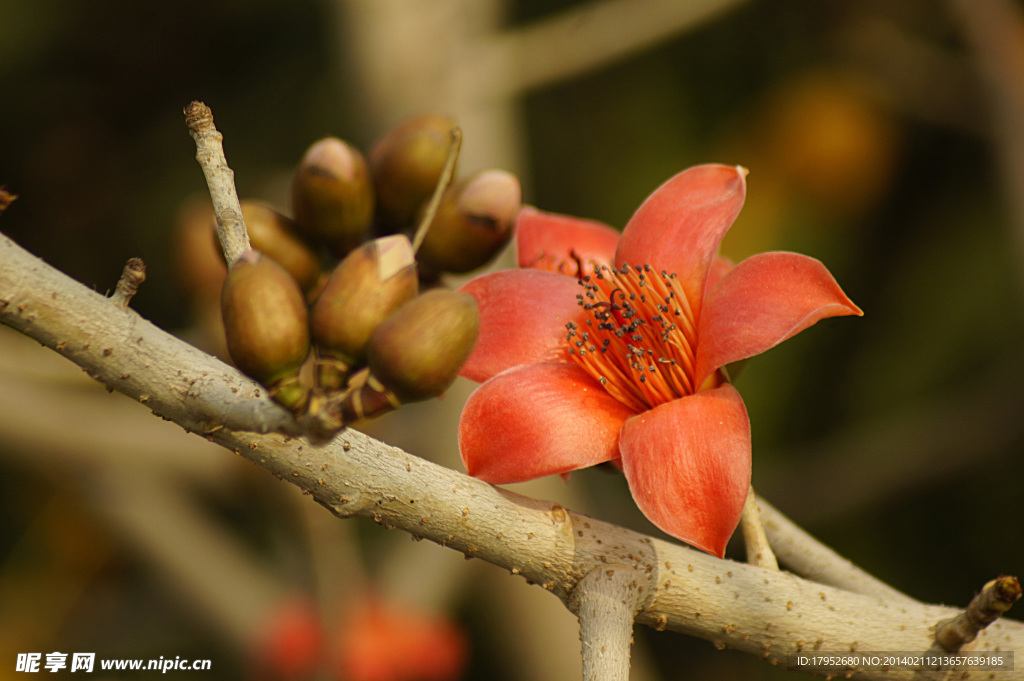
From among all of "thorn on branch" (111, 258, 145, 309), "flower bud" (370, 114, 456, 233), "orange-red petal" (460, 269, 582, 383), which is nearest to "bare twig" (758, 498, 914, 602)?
"orange-red petal" (460, 269, 582, 383)

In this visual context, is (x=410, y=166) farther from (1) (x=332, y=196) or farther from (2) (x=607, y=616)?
(2) (x=607, y=616)

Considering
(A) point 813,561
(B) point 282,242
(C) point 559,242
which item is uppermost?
(C) point 559,242

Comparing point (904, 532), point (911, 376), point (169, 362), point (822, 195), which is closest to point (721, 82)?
point (822, 195)

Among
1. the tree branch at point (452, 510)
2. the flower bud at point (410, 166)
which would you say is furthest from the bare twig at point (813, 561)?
the flower bud at point (410, 166)

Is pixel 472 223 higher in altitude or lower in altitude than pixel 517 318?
higher

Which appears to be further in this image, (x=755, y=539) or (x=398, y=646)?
(x=398, y=646)

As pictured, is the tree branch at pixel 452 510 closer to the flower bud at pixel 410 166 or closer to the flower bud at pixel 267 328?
the flower bud at pixel 267 328

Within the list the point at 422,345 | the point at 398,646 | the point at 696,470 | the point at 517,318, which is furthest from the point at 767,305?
the point at 398,646
